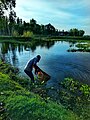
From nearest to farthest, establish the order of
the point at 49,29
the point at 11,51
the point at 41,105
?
the point at 41,105, the point at 11,51, the point at 49,29

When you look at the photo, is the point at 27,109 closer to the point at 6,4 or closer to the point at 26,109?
the point at 26,109

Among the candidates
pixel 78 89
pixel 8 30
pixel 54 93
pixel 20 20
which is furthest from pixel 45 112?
pixel 20 20

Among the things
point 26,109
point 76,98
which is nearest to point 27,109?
point 26,109

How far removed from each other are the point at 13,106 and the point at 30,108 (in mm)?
773

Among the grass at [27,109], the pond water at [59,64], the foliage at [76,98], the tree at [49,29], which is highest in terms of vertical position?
the tree at [49,29]

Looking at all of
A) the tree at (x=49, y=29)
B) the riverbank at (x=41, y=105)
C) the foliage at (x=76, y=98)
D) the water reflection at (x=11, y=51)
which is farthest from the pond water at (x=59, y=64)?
the tree at (x=49, y=29)

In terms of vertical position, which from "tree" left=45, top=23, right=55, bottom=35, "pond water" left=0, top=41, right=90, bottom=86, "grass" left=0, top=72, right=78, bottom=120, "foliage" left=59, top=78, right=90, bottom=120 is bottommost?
"pond water" left=0, top=41, right=90, bottom=86

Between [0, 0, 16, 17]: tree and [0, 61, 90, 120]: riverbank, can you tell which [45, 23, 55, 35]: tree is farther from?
[0, 61, 90, 120]: riverbank

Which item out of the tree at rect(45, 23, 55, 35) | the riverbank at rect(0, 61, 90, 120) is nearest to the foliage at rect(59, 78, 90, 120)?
the riverbank at rect(0, 61, 90, 120)

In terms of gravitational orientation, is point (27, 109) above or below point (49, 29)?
below

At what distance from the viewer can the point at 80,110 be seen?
41.5 feet

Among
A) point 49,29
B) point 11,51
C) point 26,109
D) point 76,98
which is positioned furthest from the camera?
point 49,29

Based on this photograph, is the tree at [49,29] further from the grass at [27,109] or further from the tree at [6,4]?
the grass at [27,109]

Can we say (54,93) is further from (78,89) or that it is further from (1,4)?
(1,4)
